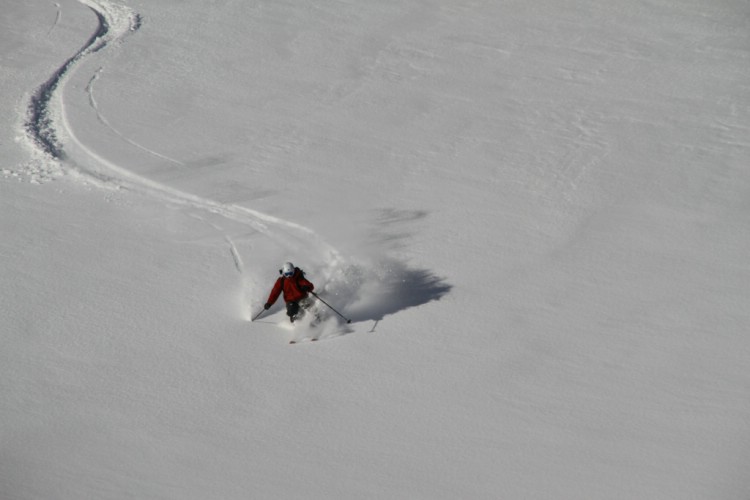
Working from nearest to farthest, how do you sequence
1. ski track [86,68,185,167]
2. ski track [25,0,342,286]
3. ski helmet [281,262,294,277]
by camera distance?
ski helmet [281,262,294,277], ski track [25,0,342,286], ski track [86,68,185,167]

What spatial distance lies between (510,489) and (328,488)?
1728 mm

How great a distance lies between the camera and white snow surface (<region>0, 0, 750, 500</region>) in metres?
7.91

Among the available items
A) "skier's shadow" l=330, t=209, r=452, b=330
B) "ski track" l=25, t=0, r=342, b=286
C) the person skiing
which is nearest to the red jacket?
the person skiing

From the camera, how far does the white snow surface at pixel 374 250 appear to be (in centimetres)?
791

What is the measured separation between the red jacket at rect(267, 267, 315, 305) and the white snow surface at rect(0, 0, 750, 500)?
1.80ft

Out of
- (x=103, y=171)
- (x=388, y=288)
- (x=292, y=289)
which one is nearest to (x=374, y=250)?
(x=388, y=288)

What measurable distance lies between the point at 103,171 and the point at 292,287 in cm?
453

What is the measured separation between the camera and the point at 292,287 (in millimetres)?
8961

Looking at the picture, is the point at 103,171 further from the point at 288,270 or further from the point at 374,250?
the point at 288,270

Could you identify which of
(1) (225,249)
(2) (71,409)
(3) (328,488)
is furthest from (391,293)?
(2) (71,409)

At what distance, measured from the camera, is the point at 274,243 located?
417 inches

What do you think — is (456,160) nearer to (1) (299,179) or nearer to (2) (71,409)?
(1) (299,179)

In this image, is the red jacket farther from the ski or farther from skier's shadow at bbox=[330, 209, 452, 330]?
skier's shadow at bbox=[330, 209, 452, 330]

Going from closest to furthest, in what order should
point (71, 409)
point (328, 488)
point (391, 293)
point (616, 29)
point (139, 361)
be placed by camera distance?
point (328, 488) < point (71, 409) < point (139, 361) < point (391, 293) < point (616, 29)
